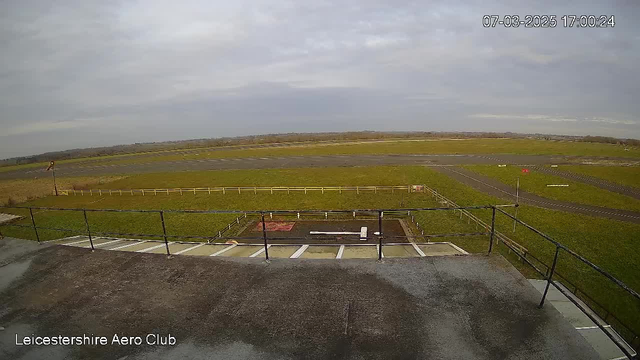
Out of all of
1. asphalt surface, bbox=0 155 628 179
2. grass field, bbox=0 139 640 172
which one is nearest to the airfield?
asphalt surface, bbox=0 155 628 179

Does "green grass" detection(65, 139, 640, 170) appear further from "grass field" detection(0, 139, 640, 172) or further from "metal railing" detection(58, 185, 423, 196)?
"metal railing" detection(58, 185, 423, 196)

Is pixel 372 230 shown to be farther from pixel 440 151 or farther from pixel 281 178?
pixel 440 151

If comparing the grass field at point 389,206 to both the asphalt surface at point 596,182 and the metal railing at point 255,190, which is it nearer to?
the metal railing at point 255,190

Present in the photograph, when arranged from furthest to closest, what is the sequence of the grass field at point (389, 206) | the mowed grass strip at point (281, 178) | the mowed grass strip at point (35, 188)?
1. the mowed grass strip at point (281, 178)
2. the mowed grass strip at point (35, 188)
3. the grass field at point (389, 206)

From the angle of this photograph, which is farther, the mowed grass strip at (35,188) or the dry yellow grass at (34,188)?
the mowed grass strip at (35,188)

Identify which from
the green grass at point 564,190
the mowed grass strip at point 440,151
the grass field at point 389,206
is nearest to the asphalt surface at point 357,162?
the grass field at point 389,206

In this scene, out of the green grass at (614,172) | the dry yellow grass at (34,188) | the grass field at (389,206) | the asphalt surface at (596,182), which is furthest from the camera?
the dry yellow grass at (34,188)

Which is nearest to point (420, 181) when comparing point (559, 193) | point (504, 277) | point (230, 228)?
point (559, 193)
